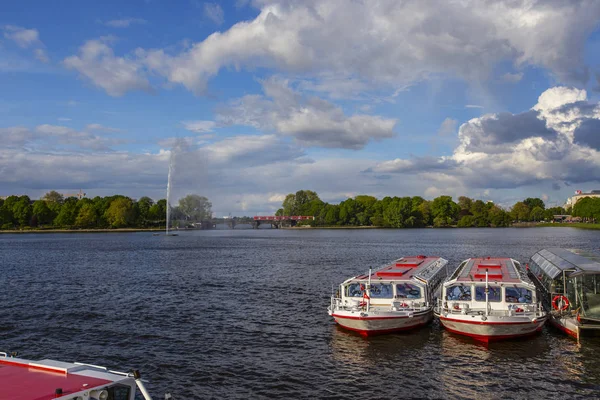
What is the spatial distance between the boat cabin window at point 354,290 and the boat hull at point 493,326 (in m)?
7.05

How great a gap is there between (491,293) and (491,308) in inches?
48.4

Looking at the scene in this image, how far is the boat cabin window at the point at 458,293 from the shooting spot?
3816 centimetres

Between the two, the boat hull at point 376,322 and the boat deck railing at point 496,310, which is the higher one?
the boat deck railing at point 496,310

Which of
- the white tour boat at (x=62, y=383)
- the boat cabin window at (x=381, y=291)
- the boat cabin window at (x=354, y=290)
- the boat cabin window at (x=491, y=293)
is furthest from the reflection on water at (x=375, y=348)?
the white tour boat at (x=62, y=383)

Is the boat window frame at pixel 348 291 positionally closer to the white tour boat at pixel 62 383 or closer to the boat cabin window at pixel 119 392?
the white tour boat at pixel 62 383

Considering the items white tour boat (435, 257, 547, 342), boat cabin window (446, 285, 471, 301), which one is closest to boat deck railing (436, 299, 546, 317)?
white tour boat (435, 257, 547, 342)

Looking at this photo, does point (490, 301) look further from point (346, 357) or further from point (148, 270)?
point (148, 270)

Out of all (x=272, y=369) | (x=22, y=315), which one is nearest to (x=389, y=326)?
(x=272, y=369)

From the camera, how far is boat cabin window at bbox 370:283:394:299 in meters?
39.1

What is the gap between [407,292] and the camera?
131 ft

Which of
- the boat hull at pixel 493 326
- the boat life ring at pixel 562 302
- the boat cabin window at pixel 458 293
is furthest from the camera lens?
the boat life ring at pixel 562 302

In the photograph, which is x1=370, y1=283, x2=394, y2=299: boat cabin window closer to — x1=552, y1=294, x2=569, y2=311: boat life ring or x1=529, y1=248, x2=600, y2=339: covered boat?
x1=529, y1=248, x2=600, y2=339: covered boat

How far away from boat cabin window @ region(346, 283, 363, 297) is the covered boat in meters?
14.9

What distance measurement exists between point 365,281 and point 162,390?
17797 mm
